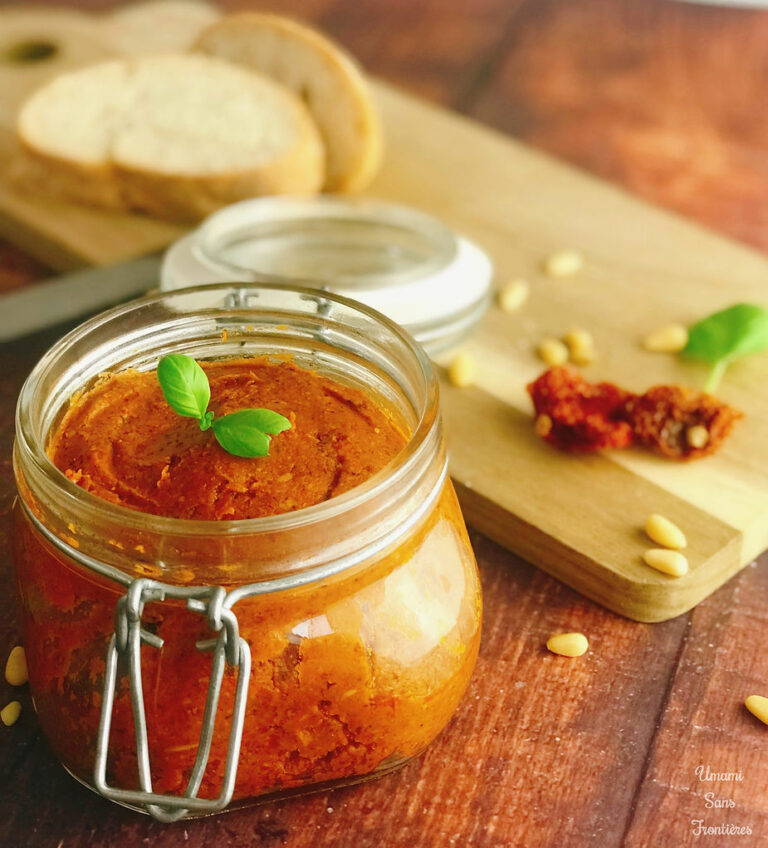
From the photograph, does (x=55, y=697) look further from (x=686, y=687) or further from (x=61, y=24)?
(x=61, y=24)

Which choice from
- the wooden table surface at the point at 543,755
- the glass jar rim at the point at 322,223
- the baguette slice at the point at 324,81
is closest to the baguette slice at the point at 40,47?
the baguette slice at the point at 324,81

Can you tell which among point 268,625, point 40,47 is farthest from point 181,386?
point 40,47

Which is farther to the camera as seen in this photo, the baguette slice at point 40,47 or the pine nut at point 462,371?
the baguette slice at point 40,47

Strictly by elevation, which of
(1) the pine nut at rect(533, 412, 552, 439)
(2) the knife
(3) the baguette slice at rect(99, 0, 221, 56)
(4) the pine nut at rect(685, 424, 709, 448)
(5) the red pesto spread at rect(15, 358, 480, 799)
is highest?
(5) the red pesto spread at rect(15, 358, 480, 799)

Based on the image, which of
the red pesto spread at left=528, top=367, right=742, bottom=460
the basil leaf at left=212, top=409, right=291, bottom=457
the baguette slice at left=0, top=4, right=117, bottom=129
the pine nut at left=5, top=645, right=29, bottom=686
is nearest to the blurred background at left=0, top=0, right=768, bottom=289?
the baguette slice at left=0, top=4, right=117, bottom=129

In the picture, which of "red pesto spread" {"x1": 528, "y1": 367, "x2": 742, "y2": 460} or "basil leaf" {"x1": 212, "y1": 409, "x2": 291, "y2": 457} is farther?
"red pesto spread" {"x1": 528, "y1": 367, "x2": 742, "y2": 460}

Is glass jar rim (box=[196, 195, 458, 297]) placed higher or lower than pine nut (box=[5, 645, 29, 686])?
higher

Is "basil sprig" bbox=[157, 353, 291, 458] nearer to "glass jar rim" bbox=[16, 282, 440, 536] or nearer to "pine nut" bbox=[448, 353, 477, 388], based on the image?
"glass jar rim" bbox=[16, 282, 440, 536]

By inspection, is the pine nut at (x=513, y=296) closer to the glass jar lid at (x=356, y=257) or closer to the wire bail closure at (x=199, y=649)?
the glass jar lid at (x=356, y=257)
